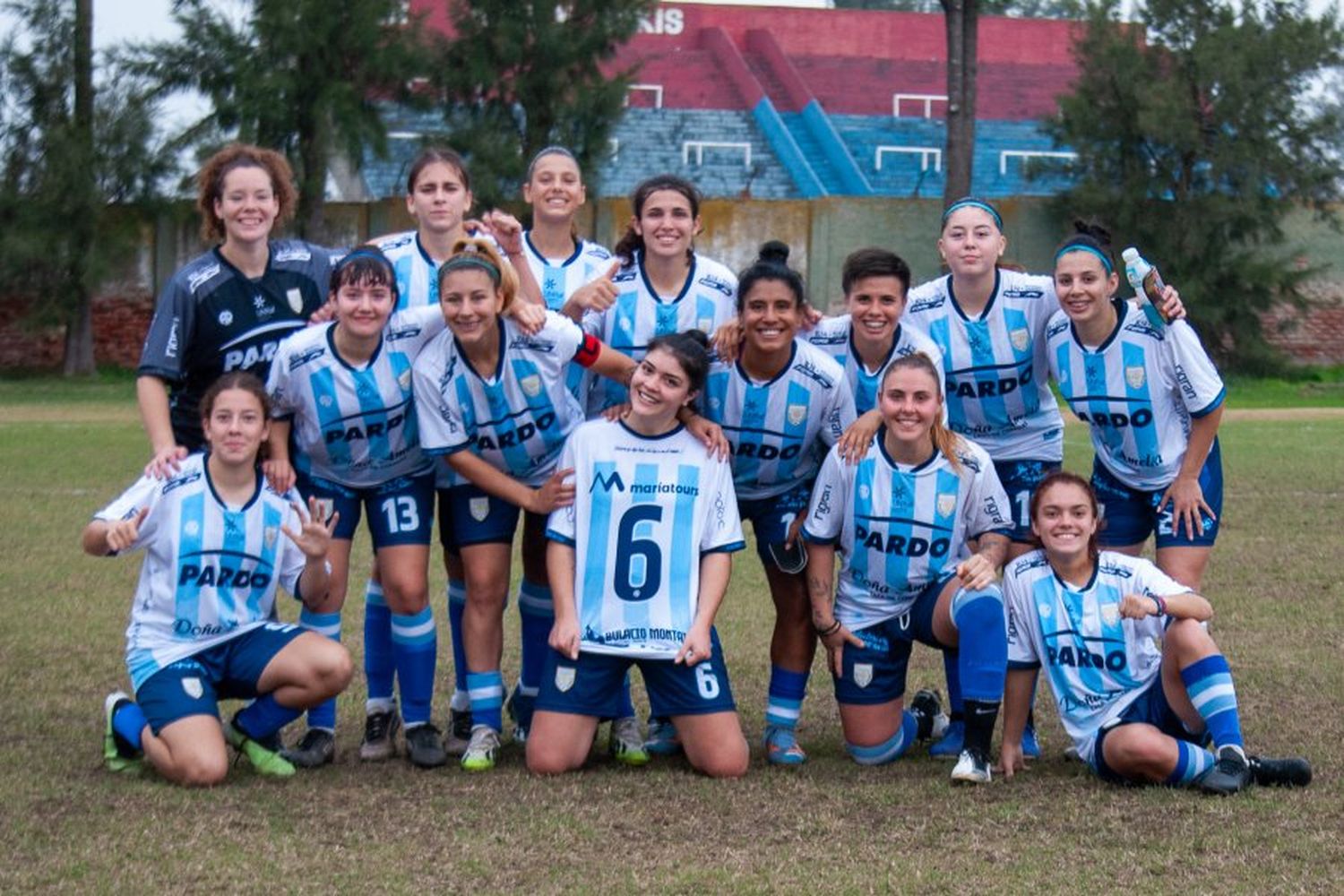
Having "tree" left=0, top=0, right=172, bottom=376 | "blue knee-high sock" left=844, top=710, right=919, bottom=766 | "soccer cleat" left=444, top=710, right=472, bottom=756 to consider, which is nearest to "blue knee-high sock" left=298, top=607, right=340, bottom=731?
"soccer cleat" left=444, top=710, right=472, bottom=756

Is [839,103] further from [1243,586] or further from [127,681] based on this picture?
[127,681]

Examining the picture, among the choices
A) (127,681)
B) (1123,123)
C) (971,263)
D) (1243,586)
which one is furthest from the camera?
Answer: (1123,123)

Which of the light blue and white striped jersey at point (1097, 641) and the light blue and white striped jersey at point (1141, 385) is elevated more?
the light blue and white striped jersey at point (1141, 385)

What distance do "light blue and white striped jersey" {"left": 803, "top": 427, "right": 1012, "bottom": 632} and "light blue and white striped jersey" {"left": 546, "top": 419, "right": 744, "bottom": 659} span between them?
1.09 feet

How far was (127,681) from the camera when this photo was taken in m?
6.29

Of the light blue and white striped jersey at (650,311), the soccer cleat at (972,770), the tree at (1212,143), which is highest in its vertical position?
the tree at (1212,143)

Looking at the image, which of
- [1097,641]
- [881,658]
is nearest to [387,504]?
[881,658]

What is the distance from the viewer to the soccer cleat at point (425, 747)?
5.23m

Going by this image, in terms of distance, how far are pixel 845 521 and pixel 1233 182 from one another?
71.9 feet

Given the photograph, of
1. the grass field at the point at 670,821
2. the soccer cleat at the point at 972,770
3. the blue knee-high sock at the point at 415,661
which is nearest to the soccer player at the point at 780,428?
the grass field at the point at 670,821

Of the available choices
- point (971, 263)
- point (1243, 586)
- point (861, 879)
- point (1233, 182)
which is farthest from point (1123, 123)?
point (861, 879)

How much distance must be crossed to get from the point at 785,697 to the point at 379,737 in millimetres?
1230

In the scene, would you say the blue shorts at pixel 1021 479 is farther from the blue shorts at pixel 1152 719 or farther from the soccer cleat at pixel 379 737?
the soccer cleat at pixel 379 737

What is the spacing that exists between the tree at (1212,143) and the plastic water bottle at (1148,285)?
65.5 feet
